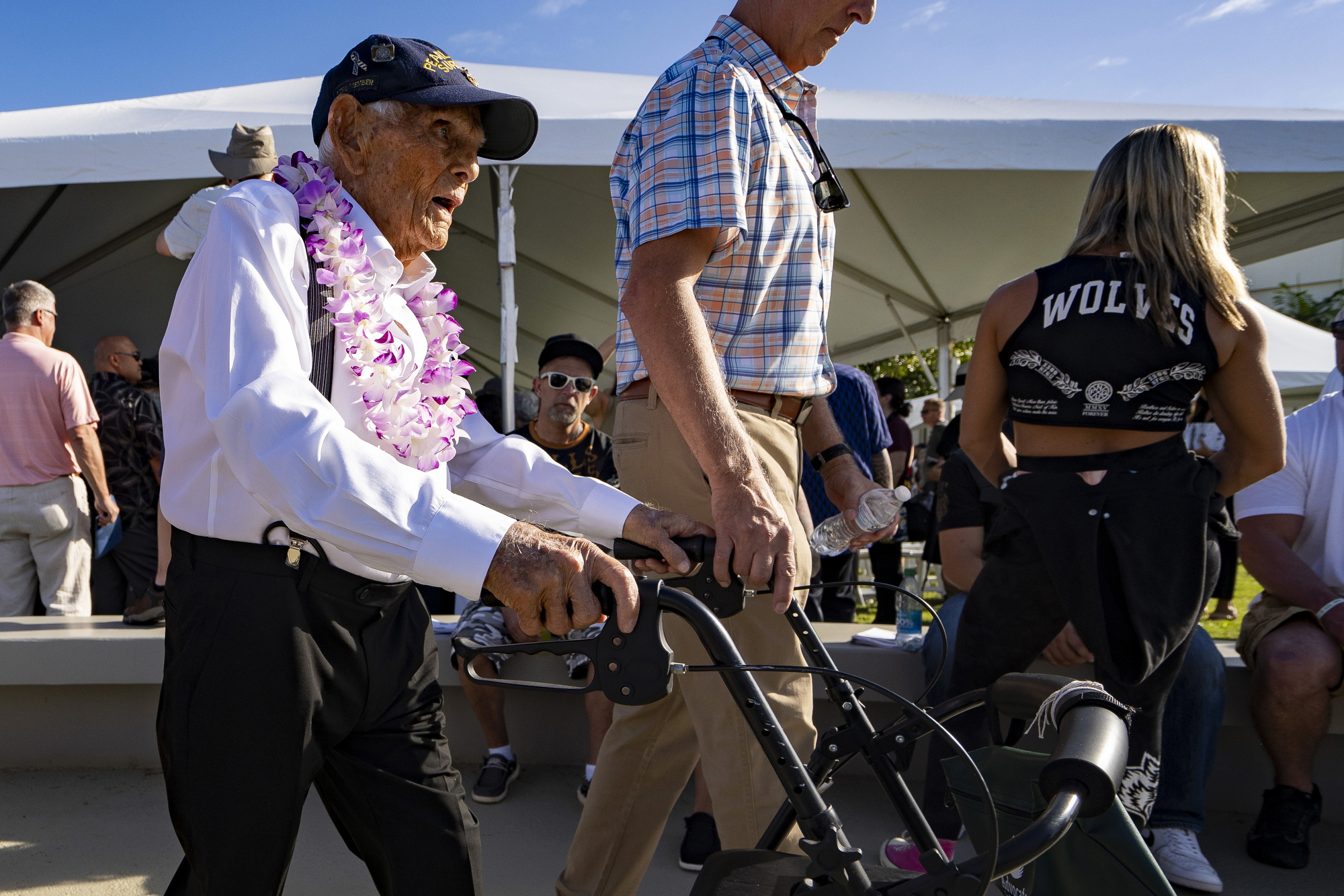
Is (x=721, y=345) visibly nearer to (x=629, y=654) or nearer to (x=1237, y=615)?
(x=629, y=654)

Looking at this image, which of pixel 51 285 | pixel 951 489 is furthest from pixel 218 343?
pixel 51 285

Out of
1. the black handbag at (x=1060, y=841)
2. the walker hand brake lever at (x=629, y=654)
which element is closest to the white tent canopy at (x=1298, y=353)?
the black handbag at (x=1060, y=841)

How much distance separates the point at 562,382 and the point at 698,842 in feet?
7.53

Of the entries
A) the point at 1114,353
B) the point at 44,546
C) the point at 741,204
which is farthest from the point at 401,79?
the point at 44,546

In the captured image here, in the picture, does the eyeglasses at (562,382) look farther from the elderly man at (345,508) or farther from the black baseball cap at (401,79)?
the black baseball cap at (401,79)

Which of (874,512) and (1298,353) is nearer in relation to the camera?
(874,512)

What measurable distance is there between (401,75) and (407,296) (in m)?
0.40

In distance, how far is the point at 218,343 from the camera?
129 cm

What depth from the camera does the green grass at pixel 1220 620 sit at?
23.6 ft

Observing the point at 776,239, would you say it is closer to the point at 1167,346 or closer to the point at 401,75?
the point at 401,75

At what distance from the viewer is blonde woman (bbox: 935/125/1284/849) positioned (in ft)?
7.70

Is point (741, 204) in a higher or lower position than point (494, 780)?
higher

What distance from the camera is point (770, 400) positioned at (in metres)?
1.99

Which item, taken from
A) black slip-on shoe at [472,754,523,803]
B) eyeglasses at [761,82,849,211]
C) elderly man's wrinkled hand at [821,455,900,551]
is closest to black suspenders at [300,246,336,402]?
eyeglasses at [761,82,849,211]
